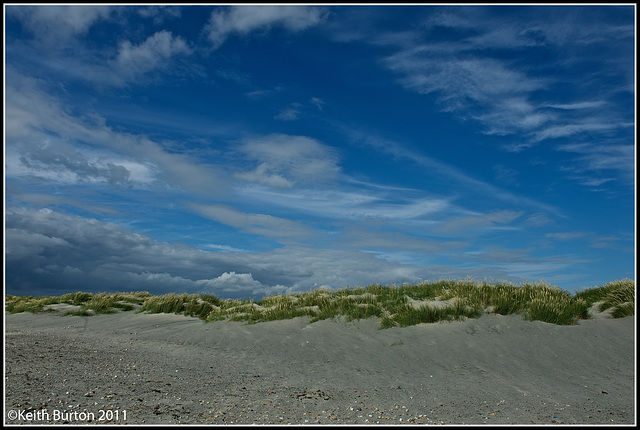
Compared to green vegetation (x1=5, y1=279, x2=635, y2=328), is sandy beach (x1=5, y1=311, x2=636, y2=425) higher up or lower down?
lower down

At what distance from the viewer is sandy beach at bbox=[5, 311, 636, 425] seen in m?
5.73

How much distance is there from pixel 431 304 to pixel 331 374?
16.8 feet

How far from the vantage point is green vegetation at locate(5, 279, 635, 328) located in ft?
37.8

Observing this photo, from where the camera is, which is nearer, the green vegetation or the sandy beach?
the sandy beach

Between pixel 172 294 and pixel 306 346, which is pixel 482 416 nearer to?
pixel 306 346

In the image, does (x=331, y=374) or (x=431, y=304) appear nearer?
(x=331, y=374)

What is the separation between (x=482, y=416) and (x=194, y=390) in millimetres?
4556

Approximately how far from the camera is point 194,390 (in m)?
6.71

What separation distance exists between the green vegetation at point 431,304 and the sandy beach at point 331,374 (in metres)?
0.48

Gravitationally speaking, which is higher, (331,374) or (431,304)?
(431,304)

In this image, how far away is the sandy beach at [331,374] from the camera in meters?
5.73

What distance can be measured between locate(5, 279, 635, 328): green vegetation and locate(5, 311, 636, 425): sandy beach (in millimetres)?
478

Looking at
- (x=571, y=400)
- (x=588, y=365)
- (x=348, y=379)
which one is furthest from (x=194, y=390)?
(x=588, y=365)

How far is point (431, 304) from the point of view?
12141mm
